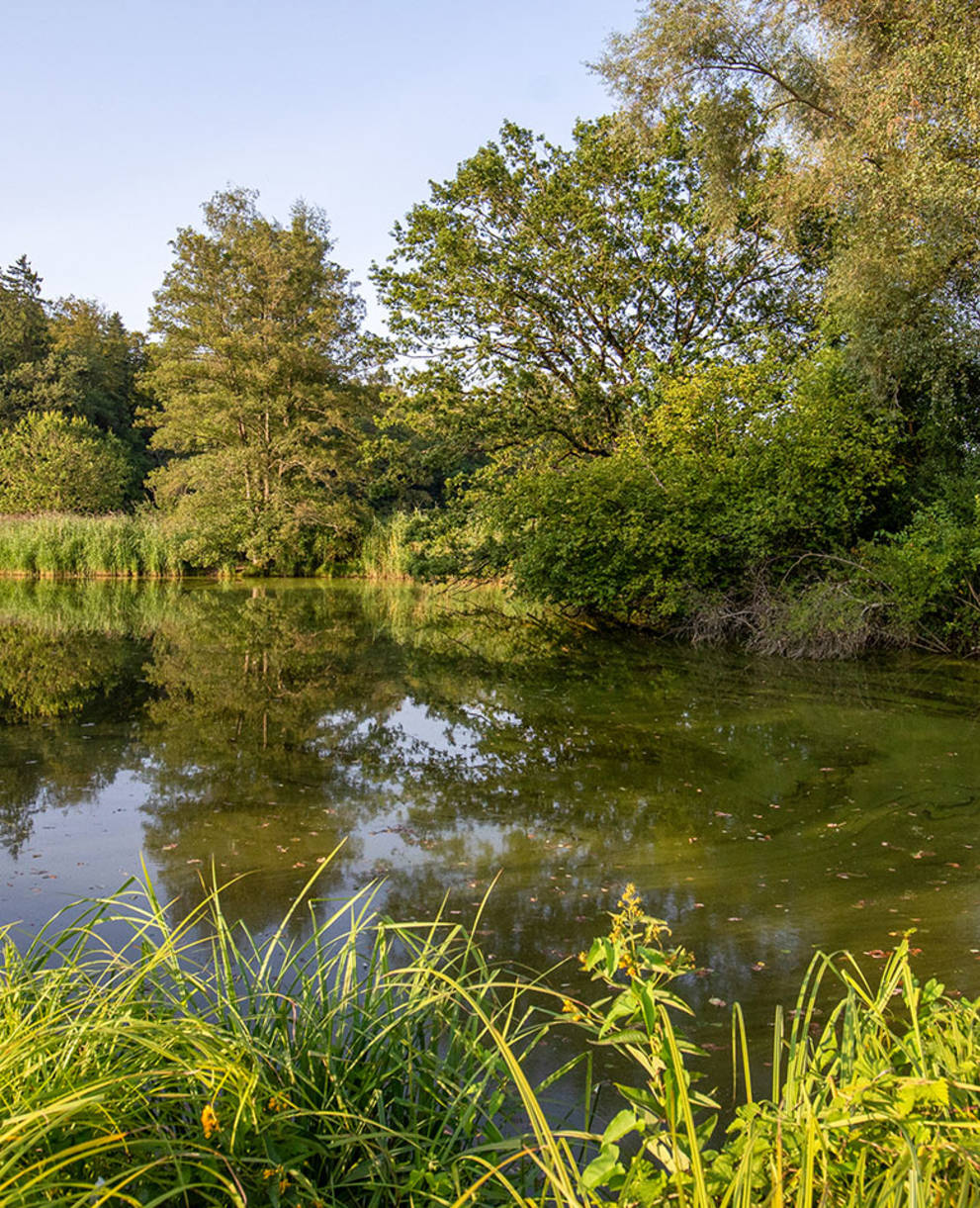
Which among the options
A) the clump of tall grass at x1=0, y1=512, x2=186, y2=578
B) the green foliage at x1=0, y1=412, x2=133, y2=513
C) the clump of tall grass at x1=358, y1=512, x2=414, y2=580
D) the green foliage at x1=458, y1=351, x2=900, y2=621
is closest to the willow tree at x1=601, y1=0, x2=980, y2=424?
the green foliage at x1=458, y1=351, x2=900, y2=621

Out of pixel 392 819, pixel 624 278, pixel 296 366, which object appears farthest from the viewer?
pixel 296 366

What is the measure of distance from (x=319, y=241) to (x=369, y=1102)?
31755 mm

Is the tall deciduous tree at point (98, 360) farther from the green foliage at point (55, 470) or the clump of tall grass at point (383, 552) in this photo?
the clump of tall grass at point (383, 552)

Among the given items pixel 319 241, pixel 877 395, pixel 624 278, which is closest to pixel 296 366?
pixel 319 241

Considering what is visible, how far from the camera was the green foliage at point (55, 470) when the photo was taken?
32.9 m

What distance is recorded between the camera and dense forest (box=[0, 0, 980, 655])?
→ 455 inches

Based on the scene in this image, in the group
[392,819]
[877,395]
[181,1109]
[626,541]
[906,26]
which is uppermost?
[906,26]

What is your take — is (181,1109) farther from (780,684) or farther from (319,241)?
(319,241)

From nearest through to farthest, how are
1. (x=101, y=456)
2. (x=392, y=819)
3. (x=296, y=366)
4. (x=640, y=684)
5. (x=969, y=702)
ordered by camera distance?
(x=392, y=819), (x=969, y=702), (x=640, y=684), (x=296, y=366), (x=101, y=456)

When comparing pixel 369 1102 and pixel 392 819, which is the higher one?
pixel 369 1102

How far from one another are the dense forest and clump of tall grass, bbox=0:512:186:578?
0.31 ft

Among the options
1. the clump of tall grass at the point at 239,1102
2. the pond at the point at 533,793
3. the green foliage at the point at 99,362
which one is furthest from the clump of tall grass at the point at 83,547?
the clump of tall grass at the point at 239,1102

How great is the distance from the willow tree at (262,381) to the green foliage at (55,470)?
13.5 feet

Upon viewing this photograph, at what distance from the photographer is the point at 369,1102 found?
6.26 ft
